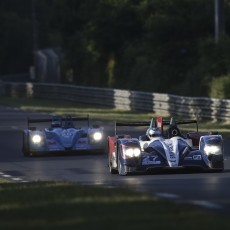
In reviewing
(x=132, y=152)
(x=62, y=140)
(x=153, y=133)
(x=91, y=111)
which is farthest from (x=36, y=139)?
(x=91, y=111)

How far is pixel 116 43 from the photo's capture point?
221 ft

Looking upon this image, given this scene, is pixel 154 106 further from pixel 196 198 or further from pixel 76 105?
pixel 196 198

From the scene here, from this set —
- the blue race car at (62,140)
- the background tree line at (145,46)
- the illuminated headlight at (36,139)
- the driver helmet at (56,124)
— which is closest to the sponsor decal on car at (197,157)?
the blue race car at (62,140)

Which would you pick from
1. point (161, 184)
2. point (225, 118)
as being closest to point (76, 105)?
point (225, 118)

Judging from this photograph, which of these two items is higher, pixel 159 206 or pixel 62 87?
pixel 62 87

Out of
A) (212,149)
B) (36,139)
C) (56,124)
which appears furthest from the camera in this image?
(56,124)

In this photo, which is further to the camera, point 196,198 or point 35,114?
point 35,114

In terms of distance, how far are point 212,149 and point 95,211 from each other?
7.98 meters

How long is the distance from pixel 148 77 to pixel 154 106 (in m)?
10.9

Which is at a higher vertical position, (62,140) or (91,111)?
(91,111)

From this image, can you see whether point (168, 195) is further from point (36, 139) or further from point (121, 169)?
point (36, 139)

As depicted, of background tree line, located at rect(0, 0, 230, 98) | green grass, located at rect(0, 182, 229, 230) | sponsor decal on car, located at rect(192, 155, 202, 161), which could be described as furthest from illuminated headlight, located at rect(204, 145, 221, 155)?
background tree line, located at rect(0, 0, 230, 98)

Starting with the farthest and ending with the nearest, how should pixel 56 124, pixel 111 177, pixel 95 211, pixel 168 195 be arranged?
pixel 56 124 < pixel 111 177 < pixel 168 195 < pixel 95 211

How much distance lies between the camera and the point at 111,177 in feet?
69.0
